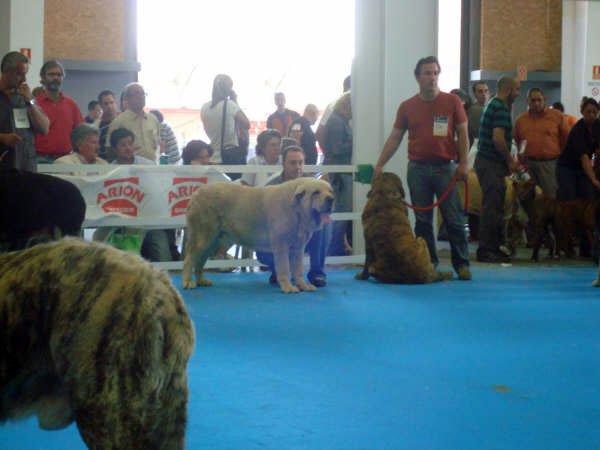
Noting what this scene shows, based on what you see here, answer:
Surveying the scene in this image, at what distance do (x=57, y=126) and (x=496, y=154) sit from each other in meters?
4.84

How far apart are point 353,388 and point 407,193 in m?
4.78

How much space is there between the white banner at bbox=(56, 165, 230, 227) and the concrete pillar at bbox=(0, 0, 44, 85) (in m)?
3.99

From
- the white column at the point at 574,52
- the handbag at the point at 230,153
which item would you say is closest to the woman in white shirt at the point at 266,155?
the handbag at the point at 230,153

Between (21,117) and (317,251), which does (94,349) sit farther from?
(317,251)

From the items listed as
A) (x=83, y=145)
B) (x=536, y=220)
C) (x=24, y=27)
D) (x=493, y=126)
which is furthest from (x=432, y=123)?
(x=24, y=27)

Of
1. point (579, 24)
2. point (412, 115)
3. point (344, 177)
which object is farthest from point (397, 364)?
point (579, 24)

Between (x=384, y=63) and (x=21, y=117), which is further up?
(x=384, y=63)

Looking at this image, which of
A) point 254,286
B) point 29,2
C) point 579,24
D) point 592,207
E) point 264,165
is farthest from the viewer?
point 579,24

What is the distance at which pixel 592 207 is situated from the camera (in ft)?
26.0

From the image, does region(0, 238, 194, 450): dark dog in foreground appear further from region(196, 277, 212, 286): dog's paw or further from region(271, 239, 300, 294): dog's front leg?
region(196, 277, 212, 286): dog's paw

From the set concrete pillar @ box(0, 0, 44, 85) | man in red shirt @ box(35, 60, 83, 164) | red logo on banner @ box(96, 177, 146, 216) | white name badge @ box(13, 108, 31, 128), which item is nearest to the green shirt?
red logo on banner @ box(96, 177, 146, 216)

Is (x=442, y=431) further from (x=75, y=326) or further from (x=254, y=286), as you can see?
(x=254, y=286)

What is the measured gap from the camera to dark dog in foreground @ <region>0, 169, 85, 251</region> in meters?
3.30

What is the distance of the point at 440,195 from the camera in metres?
6.64
